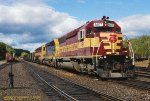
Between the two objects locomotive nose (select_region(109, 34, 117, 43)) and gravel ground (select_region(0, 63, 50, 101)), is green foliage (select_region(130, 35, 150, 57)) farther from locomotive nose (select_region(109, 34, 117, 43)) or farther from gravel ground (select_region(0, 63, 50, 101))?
gravel ground (select_region(0, 63, 50, 101))

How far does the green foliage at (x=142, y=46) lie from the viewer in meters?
88.8

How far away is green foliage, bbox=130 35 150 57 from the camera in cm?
8882

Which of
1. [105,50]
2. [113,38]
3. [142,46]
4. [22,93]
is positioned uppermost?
[142,46]

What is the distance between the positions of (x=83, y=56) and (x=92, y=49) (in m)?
2.26

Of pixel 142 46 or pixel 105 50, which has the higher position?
pixel 142 46

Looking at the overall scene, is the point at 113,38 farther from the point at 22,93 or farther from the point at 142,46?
the point at 142,46

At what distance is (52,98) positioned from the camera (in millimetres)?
14711

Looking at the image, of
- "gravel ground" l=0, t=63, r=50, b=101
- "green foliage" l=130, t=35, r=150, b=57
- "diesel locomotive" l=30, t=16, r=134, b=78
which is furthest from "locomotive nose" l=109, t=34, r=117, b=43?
"green foliage" l=130, t=35, r=150, b=57

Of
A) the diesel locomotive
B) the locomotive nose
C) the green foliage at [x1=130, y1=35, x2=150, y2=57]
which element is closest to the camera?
the diesel locomotive

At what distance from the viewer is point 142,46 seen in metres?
91.1

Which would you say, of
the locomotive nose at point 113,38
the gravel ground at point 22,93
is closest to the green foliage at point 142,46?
the locomotive nose at point 113,38

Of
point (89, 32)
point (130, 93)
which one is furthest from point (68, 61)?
point (130, 93)

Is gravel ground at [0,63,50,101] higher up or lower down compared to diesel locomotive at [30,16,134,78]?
lower down

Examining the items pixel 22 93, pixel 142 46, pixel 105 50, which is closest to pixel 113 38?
pixel 105 50
